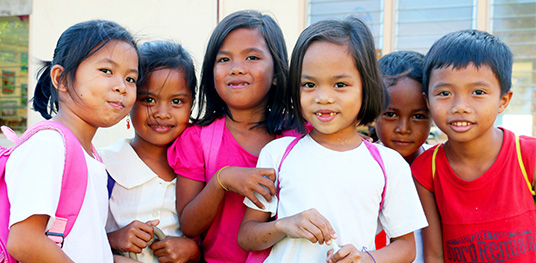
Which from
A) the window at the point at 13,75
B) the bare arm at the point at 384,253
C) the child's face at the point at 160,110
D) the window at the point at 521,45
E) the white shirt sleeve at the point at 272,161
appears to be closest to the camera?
the bare arm at the point at 384,253

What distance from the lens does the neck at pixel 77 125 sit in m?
1.70

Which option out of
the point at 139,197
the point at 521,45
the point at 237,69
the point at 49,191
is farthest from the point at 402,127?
the point at 521,45

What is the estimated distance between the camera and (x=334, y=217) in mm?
1608

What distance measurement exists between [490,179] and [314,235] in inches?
33.8

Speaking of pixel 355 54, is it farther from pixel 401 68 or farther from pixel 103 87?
pixel 103 87

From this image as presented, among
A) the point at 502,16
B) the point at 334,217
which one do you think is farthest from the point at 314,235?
the point at 502,16

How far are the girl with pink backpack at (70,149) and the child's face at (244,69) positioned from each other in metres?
0.37

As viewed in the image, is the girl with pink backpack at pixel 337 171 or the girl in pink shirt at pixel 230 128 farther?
the girl in pink shirt at pixel 230 128

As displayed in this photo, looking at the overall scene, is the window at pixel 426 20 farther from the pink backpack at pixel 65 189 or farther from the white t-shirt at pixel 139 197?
the pink backpack at pixel 65 189

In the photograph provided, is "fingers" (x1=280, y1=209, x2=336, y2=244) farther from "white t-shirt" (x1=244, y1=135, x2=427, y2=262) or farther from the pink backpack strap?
the pink backpack strap

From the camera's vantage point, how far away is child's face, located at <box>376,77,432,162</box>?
216 centimetres

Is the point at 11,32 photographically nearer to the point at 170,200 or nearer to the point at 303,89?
the point at 170,200

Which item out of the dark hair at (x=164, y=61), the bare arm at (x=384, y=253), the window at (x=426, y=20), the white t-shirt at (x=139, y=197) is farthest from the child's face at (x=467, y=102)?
the window at (x=426, y=20)

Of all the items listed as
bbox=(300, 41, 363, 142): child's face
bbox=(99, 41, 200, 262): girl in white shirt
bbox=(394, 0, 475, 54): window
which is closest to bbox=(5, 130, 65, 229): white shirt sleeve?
bbox=(99, 41, 200, 262): girl in white shirt
